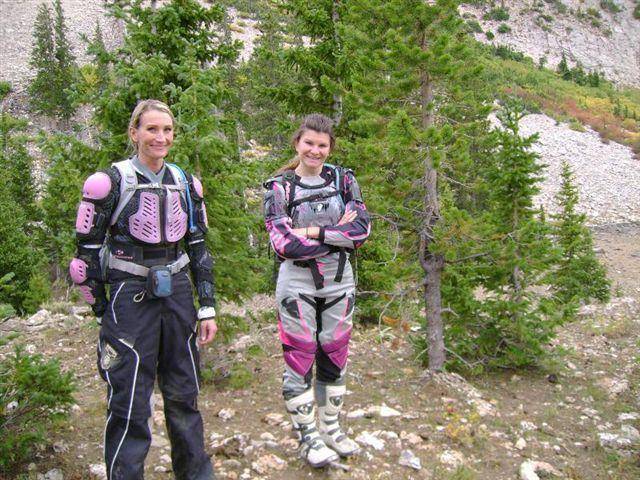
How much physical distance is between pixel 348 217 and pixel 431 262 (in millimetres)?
2984

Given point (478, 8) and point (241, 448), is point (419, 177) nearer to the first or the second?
point (241, 448)

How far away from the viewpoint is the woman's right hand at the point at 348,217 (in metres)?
4.55

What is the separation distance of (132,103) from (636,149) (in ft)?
165

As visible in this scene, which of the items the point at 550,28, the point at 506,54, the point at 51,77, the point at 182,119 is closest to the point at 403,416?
the point at 182,119

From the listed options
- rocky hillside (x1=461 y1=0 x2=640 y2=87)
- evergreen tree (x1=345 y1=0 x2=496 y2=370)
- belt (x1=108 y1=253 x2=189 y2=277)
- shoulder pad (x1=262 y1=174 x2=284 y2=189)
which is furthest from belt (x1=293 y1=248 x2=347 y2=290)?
rocky hillside (x1=461 y1=0 x2=640 y2=87)

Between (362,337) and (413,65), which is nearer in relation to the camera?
(413,65)

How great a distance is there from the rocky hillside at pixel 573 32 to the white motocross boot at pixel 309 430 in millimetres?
84936

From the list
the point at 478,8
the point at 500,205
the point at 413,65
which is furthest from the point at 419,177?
the point at 478,8

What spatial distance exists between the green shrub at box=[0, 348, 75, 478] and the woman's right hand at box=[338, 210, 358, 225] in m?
2.73

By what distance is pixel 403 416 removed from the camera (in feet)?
20.2

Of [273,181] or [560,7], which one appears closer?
[273,181]

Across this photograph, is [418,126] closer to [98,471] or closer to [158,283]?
[158,283]

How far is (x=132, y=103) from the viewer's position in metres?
6.66

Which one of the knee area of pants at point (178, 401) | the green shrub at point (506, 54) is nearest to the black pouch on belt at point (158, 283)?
the knee area of pants at point (178, 401)
